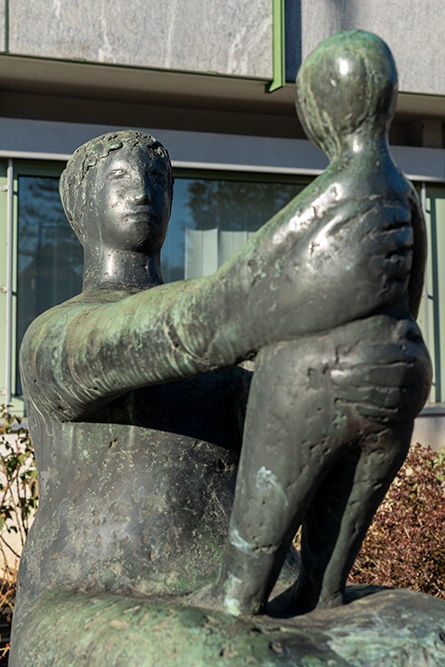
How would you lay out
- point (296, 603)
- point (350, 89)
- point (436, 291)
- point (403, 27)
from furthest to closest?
point (436, 291)
point (403, 27)
point (296, 603)
point (350, 89)

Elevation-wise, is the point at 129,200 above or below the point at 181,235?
below

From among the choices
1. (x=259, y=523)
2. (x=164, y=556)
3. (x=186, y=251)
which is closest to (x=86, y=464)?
(x=164, y=556)

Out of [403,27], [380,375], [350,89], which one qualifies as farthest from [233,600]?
[403,27]

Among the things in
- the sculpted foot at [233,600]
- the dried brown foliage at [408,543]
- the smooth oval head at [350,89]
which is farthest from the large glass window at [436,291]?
the smooth oval head at [350,89]

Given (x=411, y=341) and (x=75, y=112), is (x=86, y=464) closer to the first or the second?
(x=411, y=341)

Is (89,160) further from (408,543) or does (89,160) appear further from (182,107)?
(182,107)

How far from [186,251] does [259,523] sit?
5886 mm

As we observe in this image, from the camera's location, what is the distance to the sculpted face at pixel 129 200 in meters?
1.71

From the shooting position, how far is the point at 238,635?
47.0 inches

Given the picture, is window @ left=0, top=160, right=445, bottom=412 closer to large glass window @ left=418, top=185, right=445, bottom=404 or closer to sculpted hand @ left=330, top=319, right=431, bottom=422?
large glass window @ left=418, top=185, right=445, bottom=404

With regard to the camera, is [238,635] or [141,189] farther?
[141,189]

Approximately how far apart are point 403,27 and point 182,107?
1.83 metres

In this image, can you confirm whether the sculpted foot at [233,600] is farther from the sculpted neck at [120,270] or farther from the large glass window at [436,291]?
the large glass window at [436,291]

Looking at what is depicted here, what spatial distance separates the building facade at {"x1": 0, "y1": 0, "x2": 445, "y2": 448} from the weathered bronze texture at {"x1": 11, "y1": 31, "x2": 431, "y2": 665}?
4862 mm
